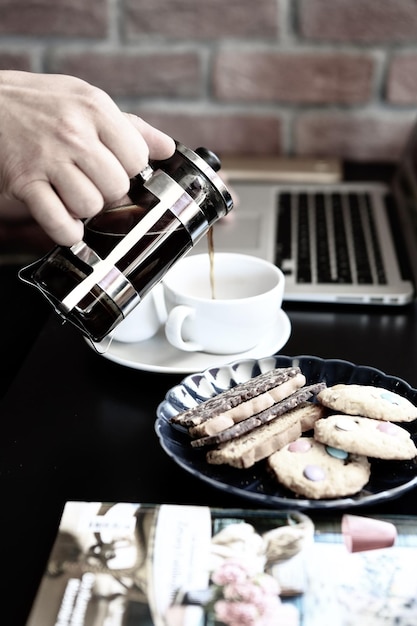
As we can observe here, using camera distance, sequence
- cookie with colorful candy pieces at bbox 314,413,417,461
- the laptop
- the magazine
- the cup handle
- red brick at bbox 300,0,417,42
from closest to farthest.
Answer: the magazine < cookie with colorful candy pieces at bbox 314,413,417,461 < the cup handle < the laptop < red brick at bbox 300,0,417,42

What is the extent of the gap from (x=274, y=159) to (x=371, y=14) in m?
0.28

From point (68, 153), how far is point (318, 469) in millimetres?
305

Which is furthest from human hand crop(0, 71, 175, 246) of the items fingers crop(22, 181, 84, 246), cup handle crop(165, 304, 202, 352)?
cup handle crop(165, 304, 202, 352)

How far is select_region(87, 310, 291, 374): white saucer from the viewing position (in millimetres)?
692

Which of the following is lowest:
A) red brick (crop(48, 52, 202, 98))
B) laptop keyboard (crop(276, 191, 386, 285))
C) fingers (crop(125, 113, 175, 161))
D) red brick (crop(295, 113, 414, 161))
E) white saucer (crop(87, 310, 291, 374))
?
red brick (crop(295, 113, 414, 161))

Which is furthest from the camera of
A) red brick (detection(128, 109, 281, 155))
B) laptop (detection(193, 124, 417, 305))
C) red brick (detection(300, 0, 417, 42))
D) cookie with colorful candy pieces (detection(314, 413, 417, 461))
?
red brick (detection(128, 109, 281, 155))

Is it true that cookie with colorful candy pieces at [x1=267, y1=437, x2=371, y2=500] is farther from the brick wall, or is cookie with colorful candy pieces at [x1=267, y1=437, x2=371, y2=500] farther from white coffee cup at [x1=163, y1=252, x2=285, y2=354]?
the brick wall

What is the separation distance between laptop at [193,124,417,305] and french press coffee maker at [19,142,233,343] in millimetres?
268

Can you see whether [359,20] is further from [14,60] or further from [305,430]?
[305,430]

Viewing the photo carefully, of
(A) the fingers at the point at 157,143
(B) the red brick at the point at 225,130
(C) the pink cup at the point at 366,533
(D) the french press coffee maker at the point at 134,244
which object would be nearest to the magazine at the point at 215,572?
(C) the pink cup at the point at 366,533

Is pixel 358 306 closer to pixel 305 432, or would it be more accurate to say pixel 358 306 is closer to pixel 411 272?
pixel 411 272

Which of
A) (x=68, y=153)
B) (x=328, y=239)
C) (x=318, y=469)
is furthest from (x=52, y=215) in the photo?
(x=328, y=239)

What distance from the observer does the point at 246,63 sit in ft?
4.22

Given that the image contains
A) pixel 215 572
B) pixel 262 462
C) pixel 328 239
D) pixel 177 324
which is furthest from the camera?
pixel 328 239
